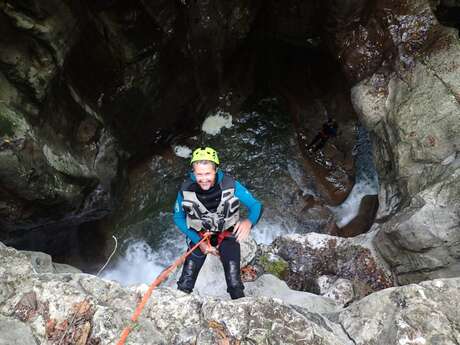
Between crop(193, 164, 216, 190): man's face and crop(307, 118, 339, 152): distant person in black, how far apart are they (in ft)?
26.0

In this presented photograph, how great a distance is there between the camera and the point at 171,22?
28.7 feet

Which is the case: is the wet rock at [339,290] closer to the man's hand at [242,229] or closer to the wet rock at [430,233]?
the wet rock at [430,233]

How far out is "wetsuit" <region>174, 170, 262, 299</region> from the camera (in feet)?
14.2

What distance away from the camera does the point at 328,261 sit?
24.6 feet

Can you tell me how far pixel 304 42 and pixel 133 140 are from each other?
606cm

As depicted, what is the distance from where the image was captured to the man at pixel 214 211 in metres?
4.12

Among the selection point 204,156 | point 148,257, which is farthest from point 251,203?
point 148,257

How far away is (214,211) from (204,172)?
60cm

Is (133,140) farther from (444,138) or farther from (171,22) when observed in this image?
(444,138)

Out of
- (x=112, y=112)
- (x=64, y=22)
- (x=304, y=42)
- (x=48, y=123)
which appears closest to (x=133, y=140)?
(x=112, y=112)

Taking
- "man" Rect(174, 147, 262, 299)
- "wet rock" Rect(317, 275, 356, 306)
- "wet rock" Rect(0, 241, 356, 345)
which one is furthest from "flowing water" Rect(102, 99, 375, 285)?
"wet rock" Rect(0, 241, 356, 345)

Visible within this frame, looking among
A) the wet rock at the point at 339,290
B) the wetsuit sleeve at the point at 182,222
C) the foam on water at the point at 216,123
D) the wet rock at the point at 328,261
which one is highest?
the foam on water at the point at 216,123

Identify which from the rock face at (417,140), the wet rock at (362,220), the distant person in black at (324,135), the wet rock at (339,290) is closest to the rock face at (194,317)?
the rock face at (417,140)

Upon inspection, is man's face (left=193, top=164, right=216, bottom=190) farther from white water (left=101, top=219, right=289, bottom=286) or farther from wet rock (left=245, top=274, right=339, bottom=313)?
white water (left=101, top=219, right=289, bottom=286)
